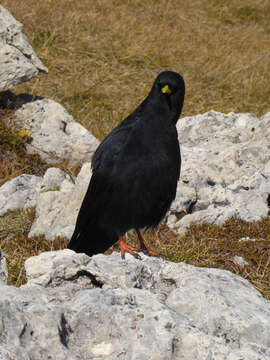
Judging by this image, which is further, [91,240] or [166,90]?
[91,240]

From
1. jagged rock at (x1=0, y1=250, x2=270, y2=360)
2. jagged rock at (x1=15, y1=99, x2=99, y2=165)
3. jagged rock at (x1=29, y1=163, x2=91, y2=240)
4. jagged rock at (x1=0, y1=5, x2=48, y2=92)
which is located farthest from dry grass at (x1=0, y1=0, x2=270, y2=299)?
jagged rock at (x1=0, y1=250, x2=270, y2=360)

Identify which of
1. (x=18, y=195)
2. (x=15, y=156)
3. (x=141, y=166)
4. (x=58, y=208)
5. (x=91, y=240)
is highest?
(x=141, y=166)

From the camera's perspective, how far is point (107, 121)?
11.7 metres

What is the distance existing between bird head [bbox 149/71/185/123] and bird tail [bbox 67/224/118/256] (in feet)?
4.73

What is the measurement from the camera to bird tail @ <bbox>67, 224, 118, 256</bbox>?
18.4 feet

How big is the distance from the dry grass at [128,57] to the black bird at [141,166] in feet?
13.7

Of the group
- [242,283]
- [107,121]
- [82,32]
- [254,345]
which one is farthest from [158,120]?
[82,32]

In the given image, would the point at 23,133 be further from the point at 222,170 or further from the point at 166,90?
the point at 166,90

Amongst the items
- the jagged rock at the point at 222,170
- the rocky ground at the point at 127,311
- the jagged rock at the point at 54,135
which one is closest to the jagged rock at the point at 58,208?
the rocky ground at the point at 127,311

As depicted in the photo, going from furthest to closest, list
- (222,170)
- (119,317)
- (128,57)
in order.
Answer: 1. (128,57)
2. (222,170)
3. (119,317)

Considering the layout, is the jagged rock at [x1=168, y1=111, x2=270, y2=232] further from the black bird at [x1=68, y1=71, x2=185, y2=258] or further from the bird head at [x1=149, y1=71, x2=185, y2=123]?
the bird head at [x1=149, y1=71, x2=185, y2=123]

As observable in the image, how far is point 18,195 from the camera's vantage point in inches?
311

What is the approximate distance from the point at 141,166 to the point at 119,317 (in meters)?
2.25

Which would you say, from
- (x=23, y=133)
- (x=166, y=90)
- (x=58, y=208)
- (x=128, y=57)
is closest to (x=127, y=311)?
Answer: (x=166, y=90)
